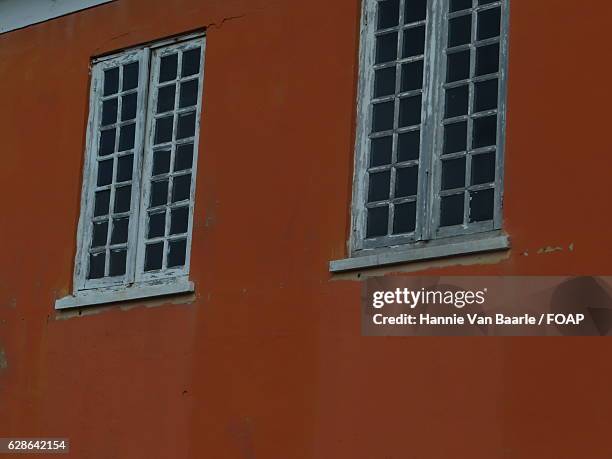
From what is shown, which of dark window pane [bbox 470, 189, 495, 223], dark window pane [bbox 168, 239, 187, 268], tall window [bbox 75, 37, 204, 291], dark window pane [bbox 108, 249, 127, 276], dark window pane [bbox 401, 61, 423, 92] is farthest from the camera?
dark window pane [bbox 108, 249, 127, 276]

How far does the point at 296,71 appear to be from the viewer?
45.6ft

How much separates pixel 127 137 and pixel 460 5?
3802 millimetres

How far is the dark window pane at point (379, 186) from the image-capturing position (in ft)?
43.0

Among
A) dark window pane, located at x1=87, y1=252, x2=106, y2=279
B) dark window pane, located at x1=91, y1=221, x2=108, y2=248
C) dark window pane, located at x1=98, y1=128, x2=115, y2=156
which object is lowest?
dark window pane, located at x1=87, y1=252, x2=106, y2=279

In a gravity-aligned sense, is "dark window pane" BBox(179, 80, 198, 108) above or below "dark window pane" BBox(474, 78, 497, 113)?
above

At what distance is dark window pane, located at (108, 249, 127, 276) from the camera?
14844mm

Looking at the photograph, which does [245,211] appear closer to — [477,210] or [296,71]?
[296,71]

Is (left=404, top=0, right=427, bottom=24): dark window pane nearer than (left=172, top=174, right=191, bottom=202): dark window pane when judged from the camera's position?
Yes

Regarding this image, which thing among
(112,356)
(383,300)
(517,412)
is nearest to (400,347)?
(383,300)

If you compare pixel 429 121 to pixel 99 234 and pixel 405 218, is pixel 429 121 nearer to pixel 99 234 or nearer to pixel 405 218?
pixel 405 218

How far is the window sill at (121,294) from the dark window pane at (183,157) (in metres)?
1.12

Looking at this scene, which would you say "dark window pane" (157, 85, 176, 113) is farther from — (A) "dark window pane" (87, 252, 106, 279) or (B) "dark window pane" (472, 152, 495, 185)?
(B) "dark window pane" (472, 152, 495, 185)

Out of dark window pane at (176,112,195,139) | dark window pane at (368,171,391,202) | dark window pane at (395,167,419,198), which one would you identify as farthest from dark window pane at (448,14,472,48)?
dark window pane at (176,112,195,139)

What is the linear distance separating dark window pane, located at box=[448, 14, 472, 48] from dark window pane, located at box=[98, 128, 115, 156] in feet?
12.6
